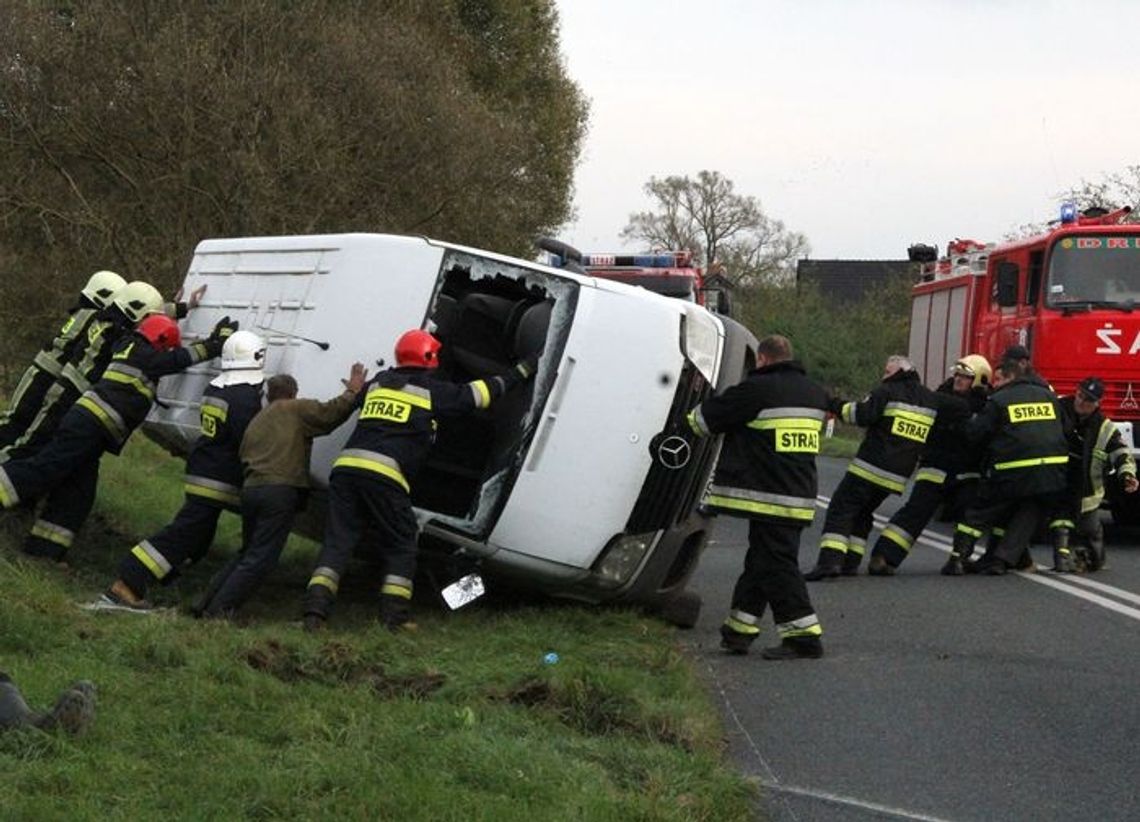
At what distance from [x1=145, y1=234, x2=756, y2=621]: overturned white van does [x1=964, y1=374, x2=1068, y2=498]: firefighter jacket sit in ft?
11.1

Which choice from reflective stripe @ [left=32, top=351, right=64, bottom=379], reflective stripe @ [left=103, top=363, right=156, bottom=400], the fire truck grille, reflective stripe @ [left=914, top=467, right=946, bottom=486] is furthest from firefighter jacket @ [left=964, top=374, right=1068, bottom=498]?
reflective stripe @ [left=32, top=351, right=64, bottom=379]

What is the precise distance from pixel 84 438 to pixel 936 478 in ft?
20.1

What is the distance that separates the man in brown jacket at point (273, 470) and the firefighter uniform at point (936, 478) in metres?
4.93

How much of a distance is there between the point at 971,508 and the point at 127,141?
43.1 ft

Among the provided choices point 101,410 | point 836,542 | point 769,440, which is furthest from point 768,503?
point 101,410

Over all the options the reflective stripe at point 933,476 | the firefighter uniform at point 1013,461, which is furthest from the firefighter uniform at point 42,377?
the firefighter uniform at point 1013,461

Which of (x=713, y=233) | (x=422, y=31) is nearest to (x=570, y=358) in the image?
(x=422, y=31)

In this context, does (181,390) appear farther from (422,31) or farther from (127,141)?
(422,31)

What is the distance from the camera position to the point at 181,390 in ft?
37.8

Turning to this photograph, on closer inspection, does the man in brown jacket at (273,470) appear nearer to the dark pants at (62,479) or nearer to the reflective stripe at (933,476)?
the dark pants at (62,479)

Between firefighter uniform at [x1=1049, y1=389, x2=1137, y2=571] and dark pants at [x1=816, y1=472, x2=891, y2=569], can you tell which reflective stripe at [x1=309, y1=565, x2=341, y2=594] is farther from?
firefighter uniform at [x1=1049, y1=389, x2=1137, y2=571]

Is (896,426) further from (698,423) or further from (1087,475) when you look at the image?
(698,423)

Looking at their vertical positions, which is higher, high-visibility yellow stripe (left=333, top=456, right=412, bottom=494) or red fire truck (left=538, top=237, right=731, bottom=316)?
red fire truck (left=538, top=237, right=731, bottom=316)

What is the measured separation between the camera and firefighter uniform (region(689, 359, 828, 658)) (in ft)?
30.6
